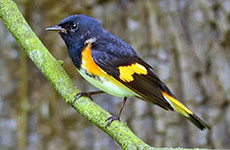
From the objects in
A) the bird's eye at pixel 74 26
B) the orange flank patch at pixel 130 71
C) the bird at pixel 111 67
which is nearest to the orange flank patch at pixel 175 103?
the bird at pixel 111 67

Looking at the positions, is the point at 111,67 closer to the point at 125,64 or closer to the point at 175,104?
the point at 125,64

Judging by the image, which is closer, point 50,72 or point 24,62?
point 50,72

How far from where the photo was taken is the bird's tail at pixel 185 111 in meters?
2.84

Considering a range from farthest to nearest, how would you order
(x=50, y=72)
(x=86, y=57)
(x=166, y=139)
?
(x=166, y=139), (x=86, y=57), (x=50, y=72)

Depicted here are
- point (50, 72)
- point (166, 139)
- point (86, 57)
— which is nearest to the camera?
point (50, 72)

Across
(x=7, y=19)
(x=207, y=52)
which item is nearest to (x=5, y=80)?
(x=7, y=19)

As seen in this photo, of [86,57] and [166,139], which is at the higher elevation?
[86,57]

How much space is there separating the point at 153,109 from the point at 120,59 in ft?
4.20

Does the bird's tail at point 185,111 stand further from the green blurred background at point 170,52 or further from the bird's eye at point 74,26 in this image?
the green blurred background at point 170,52

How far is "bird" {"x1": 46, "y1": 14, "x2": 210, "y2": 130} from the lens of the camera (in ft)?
9.39

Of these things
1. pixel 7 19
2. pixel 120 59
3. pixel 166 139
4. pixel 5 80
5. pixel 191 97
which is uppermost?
pixel 7 19

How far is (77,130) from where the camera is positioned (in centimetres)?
432

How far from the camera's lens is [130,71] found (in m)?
2.95

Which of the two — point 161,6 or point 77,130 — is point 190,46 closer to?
point 161,6
